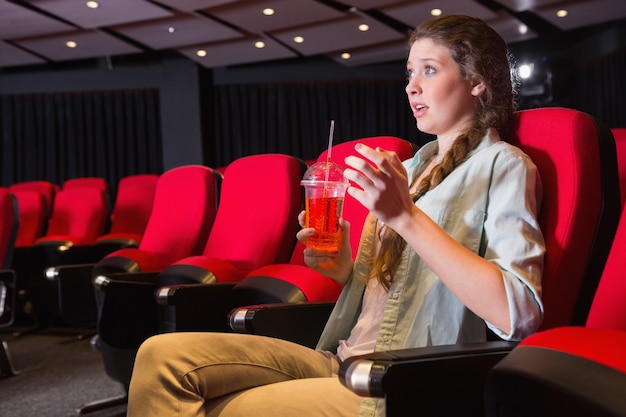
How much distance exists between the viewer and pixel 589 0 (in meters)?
6.62

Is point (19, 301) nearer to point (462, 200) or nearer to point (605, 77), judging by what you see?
point (462, 200)

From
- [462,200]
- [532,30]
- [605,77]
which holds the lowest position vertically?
[462,200]

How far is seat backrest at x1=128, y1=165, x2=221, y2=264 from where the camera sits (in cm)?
284

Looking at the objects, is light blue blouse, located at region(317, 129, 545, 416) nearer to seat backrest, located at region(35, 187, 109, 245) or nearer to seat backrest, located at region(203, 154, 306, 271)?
seat backrest, located at region(203, 154, 306, 271)

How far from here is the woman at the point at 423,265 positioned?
1.08m

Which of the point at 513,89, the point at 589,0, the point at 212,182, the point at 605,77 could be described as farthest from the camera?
the point at 605,77

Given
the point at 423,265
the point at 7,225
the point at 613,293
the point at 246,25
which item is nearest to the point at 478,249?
the point at 423,265

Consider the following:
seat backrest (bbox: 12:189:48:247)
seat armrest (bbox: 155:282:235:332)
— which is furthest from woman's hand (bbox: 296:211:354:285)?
seat backrest (bbox: 12:189:48:247)

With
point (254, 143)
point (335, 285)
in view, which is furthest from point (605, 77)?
point (335, 285)

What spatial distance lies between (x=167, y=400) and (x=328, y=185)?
0.45 meters

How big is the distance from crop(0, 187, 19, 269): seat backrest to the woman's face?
2585 mm

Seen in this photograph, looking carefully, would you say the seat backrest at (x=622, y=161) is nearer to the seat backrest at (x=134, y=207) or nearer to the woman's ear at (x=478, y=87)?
the woman's ear at (x=478, y=87)

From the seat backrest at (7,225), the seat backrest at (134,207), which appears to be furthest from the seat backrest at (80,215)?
the seat backrest at (7,225)

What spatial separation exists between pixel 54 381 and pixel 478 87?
8.34 ft
